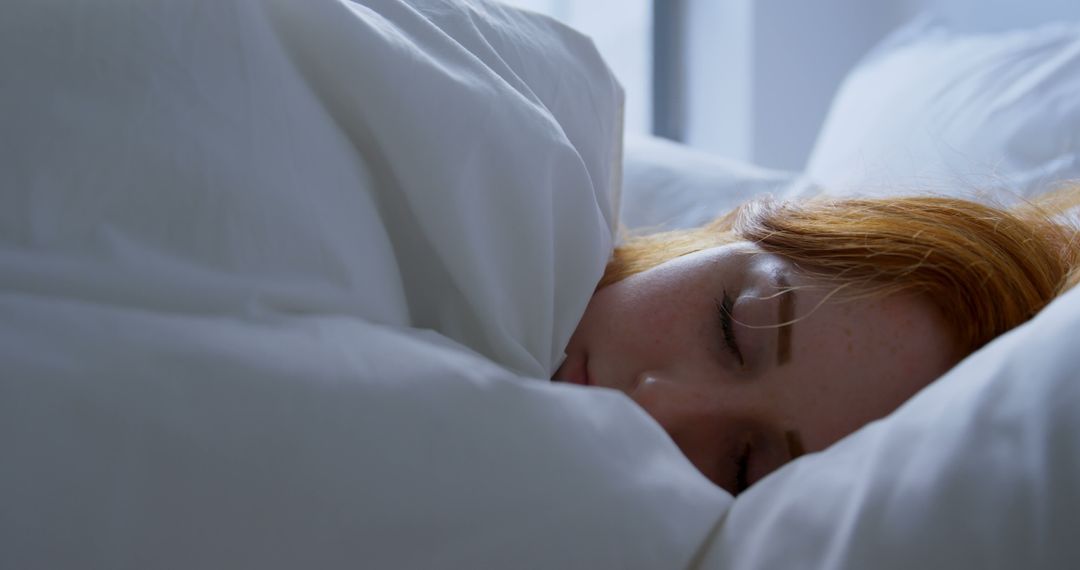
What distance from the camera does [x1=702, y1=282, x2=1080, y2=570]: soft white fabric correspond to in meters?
0.32

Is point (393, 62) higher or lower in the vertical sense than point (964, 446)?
higher

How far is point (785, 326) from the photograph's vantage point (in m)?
0.61

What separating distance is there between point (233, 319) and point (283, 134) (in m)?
0.11

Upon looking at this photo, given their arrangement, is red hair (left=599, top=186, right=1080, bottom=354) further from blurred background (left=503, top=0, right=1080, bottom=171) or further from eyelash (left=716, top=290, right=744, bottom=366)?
blurred background (left=503, top=0, right=1080, bottom=171)

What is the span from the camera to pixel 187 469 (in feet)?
1.09

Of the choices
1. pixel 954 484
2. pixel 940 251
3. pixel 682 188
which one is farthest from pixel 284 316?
pixel 682 188

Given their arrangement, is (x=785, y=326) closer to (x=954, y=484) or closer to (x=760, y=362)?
(x=760, y=362)

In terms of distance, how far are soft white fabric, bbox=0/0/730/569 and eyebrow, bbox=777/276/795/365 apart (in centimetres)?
16

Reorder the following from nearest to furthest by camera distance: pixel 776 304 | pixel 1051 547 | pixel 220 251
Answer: pixel 1051 547 → pixel 220 251 → pixel 776 304

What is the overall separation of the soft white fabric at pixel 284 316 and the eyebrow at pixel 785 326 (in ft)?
0.54

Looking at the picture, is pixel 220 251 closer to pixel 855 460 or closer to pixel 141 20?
pixel 141 20

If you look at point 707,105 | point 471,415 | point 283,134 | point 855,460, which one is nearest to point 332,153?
point 283,134

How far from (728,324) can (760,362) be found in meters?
0.04

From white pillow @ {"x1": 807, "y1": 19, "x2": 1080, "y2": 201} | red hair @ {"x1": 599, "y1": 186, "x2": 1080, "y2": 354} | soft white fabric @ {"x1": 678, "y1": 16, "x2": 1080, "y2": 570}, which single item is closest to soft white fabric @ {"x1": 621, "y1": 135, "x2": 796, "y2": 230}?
white pillow @ {"x1": 807, "y1": 19, "x2": 1080, "y2": 201}
